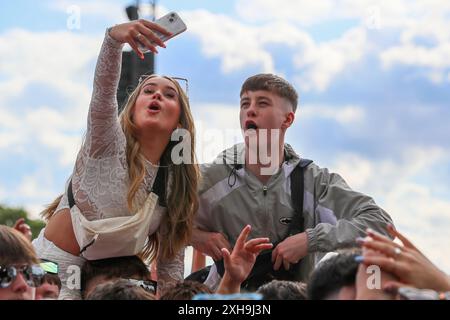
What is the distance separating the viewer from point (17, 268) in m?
2.86

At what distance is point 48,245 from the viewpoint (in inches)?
152

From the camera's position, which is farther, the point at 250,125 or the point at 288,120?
the point at 288,120

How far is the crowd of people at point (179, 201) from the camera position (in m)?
3.75

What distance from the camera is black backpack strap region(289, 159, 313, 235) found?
4.04 metres

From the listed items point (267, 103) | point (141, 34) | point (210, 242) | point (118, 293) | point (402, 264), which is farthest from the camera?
point (267, 103)

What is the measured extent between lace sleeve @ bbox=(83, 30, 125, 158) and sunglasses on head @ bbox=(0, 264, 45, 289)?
104 cm

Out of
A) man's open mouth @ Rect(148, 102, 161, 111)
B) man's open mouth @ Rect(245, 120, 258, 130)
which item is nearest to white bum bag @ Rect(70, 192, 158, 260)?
man's open mouth @ Rect(148, 102, 161, 111)

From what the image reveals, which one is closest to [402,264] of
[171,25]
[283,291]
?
[283,291]

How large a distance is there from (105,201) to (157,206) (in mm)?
258

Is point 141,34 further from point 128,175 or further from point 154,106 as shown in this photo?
point 128,175

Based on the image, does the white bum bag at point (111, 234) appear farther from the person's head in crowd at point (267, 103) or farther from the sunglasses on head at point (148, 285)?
the person's head in crowd at point (267, 103)

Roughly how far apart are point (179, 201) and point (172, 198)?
0.13 ft
